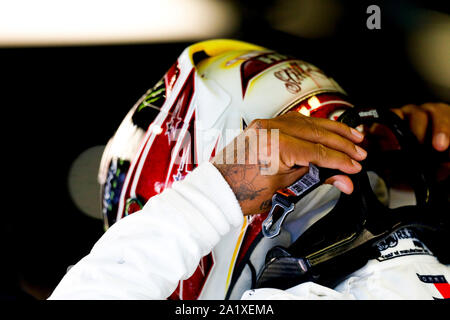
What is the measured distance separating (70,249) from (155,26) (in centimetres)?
69

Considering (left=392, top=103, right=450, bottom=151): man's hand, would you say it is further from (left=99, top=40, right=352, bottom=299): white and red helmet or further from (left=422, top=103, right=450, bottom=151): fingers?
(left=99, top=40, right=352, bottom=299): white and red helmet

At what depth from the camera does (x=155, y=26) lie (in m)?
1.08

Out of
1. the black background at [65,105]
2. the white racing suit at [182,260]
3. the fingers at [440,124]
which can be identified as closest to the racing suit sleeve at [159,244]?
the white racing suit at [182,260]

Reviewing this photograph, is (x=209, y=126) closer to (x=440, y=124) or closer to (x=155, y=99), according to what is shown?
(x=155, y=99)

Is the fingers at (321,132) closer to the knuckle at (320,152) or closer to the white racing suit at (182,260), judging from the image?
the knuckle at (320,152)

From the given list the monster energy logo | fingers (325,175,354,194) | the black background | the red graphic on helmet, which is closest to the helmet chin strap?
fingers (325,175,354,194)

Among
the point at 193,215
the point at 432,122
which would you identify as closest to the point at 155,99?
the point at 193,215

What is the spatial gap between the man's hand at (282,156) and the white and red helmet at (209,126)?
0.42 feet

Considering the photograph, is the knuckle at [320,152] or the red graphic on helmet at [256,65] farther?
the red graphic on helmet at [256,65]

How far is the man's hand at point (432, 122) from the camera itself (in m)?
0.67

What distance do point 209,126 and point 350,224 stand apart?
0.29 metres

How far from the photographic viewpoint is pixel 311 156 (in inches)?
19.5

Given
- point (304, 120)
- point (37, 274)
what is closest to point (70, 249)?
point (37, 274)
